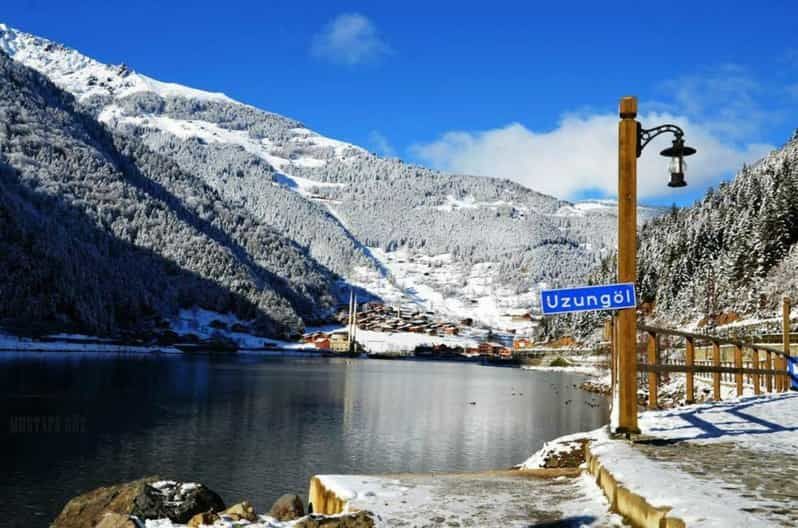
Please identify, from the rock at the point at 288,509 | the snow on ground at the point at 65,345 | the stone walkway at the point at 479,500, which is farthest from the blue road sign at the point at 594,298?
the snow on ground at the point at 65,345

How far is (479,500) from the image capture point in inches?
323

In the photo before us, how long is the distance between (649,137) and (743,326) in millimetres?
64682

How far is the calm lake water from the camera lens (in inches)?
848

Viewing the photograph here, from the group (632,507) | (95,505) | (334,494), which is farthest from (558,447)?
(95,505)

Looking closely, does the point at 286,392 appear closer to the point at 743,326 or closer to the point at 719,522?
the point at 743,326

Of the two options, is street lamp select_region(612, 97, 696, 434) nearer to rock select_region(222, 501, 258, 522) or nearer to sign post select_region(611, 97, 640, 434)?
sign post select_region(611, 97, 640, 434)

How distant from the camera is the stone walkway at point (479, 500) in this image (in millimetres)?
7270

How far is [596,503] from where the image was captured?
7.89 meters

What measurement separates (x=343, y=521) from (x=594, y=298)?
17.6 feet

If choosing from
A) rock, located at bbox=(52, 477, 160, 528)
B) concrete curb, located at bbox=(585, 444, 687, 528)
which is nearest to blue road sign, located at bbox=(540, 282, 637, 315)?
concrete curb, located at bbox=(585, 444, 687, 528)

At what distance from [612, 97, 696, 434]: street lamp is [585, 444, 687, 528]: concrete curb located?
2.33 m

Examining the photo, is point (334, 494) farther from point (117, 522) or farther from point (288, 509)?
point (117, 522)

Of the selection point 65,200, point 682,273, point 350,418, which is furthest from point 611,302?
point 65,200

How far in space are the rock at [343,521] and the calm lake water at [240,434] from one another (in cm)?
1208
